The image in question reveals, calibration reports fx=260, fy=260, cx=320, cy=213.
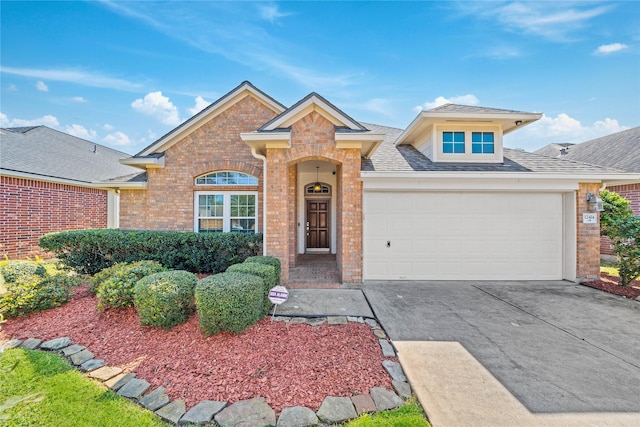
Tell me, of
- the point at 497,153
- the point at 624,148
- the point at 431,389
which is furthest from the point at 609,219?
the point at 624,148

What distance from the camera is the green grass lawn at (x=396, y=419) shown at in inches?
97.7

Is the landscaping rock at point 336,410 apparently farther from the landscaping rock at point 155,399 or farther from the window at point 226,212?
the window at point 226,212

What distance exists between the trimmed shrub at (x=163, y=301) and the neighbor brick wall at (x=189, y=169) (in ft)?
15.6

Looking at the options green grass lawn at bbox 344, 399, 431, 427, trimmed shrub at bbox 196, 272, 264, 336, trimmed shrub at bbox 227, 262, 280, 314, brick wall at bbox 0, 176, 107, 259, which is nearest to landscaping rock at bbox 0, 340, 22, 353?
trimmed shrub at bbox 196, 272, 264, 336

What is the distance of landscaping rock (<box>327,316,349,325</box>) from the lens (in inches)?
178

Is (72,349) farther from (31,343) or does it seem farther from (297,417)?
(297,417)

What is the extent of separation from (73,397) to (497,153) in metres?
10.3

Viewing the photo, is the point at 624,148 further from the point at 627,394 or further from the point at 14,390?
the point at 14,390

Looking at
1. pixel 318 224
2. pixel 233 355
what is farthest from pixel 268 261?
pixel 318 224

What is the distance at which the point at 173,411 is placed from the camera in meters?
2.71

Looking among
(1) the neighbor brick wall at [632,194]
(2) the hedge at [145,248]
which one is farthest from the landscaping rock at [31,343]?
(1) the neighbor brick wall at [632,194]

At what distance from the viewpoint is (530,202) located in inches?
288

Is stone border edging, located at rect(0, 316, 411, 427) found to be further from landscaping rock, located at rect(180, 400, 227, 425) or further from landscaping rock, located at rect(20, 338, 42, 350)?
landscaping rock, located at rect(20, 338, 42, 350)

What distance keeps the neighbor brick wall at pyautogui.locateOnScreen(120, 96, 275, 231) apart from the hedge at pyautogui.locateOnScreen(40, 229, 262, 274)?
1.59 m
